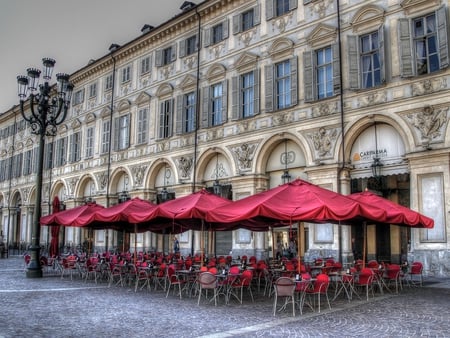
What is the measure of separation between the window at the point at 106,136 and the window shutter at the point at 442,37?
21664 mm

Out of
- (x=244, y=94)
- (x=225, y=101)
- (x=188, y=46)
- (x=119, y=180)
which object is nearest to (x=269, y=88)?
(x=244, y=94)

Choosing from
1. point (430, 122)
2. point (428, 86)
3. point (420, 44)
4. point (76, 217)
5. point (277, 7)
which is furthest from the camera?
point (277, 7)

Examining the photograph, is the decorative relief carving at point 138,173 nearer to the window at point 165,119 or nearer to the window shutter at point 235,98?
the window at point 165,119

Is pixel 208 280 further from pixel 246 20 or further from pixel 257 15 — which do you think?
pixel 246 20

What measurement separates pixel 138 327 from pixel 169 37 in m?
22.1

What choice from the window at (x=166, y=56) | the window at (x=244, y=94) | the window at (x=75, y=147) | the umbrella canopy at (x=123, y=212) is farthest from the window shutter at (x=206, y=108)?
the window at (x=75, y=147)

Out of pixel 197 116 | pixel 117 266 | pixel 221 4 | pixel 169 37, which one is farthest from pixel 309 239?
pixel 169 37

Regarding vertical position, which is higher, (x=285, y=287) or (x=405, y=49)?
(x=405, y=49)

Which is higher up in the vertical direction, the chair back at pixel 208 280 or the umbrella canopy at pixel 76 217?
the umbrella canopy at pixel 76 217

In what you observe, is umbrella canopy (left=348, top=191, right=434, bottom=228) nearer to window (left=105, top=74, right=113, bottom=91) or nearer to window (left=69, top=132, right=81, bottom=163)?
window (left=105, top=74, right=113, bottom=91)

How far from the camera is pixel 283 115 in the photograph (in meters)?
20.5

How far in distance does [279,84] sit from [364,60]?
426 cm

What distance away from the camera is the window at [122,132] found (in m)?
29.7

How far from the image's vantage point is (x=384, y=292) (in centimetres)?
1309
